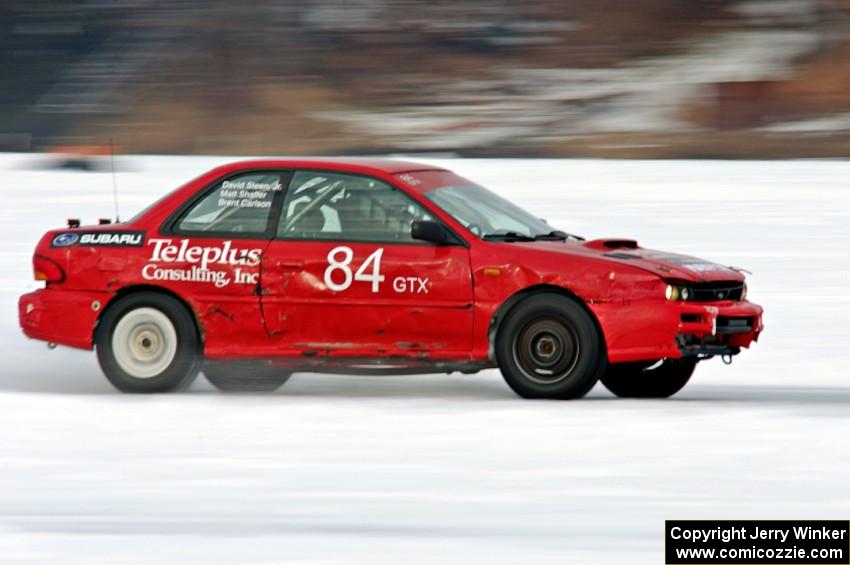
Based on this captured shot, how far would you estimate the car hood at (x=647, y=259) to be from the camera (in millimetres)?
9297

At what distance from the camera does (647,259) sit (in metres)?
9.47

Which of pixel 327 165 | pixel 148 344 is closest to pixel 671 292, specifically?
pixel 327 165

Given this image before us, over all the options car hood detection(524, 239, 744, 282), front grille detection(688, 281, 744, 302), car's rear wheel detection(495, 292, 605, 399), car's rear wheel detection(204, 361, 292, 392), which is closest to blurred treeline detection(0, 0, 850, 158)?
car's rear wheel detection(204, 361, 292, 392)

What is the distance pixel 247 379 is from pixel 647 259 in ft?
9.00

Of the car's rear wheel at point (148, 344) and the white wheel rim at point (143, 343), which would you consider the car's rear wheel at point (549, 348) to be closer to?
the car's rear wheel at point (148, 344)

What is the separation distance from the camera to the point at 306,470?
723cm

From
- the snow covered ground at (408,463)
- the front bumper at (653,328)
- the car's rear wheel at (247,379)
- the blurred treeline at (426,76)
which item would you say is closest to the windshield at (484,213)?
the front bumper at (653,328)

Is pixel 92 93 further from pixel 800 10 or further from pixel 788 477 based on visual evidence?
pixel 788 477

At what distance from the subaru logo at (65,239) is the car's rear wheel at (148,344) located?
528mm

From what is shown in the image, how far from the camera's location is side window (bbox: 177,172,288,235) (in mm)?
9875

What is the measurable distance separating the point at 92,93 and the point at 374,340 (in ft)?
223

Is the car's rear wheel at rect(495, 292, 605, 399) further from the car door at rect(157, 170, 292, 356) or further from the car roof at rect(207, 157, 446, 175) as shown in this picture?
the car door at rect(157, 170, 292, 356)

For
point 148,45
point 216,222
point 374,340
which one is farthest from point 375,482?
point 148,45

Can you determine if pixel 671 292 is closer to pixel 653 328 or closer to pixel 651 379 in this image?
pixel 653 328
